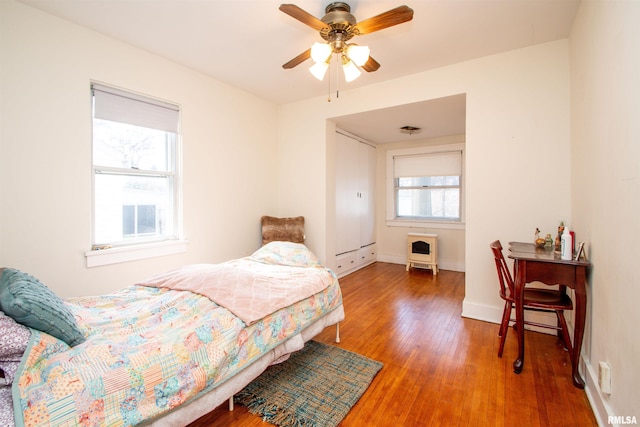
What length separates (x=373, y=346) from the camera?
8.20 feet

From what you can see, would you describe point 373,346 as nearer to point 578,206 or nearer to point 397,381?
point 397,381

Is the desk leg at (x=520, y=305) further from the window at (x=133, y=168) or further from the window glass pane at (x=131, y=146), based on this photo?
the window glass pane at (x=131, y=146)

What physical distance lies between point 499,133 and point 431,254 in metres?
2.56

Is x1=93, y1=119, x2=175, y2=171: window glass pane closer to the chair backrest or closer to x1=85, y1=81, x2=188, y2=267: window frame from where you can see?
x1=85, y1=81, x2=188, y2=267: window frame

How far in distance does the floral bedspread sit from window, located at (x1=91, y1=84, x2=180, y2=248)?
110 centimetres

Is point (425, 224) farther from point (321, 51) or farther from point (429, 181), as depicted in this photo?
point (321, 51)

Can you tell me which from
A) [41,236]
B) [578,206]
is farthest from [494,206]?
[41,236]

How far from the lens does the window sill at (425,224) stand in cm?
515

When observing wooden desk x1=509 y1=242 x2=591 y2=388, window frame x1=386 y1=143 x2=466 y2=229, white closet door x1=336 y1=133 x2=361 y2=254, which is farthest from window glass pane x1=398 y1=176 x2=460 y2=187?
wooden desk x1=509 y1=242 x2=591 y2=388

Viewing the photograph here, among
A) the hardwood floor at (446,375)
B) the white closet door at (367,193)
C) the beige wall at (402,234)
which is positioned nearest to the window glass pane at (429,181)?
the beige wall at (402,234)

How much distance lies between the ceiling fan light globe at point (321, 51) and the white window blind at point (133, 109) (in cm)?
180

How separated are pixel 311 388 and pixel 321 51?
2.33 meters

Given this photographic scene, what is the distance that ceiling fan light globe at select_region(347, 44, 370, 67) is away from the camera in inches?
84.8

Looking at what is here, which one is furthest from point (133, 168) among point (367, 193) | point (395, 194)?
point (395, 194)
